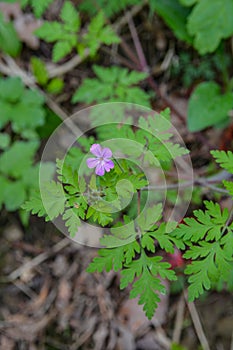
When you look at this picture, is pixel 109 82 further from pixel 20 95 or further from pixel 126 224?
pixel 126 224

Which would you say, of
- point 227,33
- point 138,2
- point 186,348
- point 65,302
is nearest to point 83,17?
point 138,2

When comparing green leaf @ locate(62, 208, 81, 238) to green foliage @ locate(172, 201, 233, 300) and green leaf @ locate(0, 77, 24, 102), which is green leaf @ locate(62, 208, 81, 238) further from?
green leaf @ locate(0, 77, 24, 102)

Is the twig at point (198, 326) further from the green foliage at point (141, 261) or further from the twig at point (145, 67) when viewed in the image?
the green foliage at point (141, 261)

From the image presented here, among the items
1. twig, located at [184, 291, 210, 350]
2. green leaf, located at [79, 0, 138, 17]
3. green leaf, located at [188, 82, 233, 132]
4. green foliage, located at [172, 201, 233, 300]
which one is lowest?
twig, located at [184, 291, 210, 350]

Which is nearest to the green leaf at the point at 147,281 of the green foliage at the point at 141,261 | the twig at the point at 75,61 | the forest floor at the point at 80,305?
the green foliage at the point at 141,261

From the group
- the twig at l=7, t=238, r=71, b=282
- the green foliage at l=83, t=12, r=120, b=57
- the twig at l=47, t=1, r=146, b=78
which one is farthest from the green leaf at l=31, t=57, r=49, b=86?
the twig at l=7, t=238, r=71, b=282
